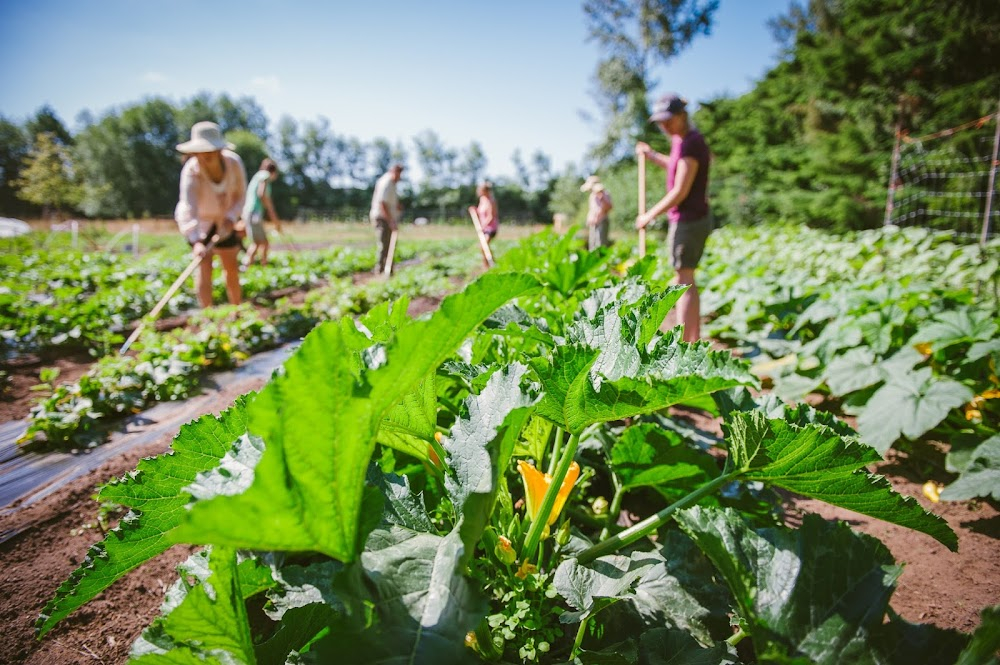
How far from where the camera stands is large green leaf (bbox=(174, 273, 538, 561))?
0.59 metres

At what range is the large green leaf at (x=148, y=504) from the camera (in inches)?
33.5

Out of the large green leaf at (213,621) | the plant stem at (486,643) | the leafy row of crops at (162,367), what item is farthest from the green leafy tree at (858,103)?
the large green leaf at (213,621)

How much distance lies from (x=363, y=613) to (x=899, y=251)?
7.59 meters

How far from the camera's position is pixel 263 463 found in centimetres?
57

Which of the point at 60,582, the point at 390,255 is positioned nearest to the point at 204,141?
the point at 60,582

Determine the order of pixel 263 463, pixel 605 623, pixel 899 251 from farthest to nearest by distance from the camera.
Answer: pixel 899 251 → pixel 605 623 → pixel 263 463

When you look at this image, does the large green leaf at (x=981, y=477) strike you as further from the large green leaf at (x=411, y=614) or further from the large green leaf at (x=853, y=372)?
the large green leaf at (x=411, y=614)

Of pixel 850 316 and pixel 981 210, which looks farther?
pixel 981 210

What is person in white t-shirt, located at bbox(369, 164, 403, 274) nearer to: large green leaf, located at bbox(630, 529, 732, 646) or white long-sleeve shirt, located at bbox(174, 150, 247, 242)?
white long-sleeve shirt, located at bbox(174, 150, 247, 242)

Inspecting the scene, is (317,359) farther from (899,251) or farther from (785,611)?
(899,251)

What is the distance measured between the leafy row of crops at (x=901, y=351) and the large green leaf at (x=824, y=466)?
1.32 meters

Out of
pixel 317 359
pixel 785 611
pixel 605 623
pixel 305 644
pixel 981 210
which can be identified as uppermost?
pixel 981 210

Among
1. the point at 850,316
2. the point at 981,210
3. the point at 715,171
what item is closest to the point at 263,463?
the point at 850,316

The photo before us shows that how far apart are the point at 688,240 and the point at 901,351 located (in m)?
1.72
